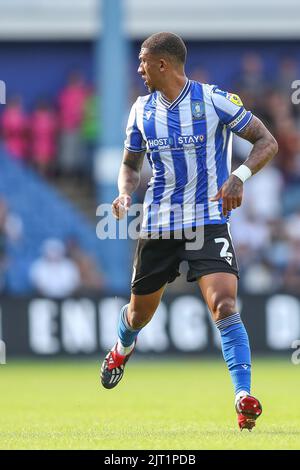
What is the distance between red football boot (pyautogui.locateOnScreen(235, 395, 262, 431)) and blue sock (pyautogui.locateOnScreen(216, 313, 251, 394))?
0.15m

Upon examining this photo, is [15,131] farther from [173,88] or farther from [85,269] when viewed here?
[173,88]

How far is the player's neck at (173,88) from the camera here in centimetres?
761

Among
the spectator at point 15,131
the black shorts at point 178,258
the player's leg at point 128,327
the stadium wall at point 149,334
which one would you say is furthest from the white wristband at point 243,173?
the spectator at point 15,131

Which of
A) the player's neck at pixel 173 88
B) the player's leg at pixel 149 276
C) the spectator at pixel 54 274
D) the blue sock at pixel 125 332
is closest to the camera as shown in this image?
the player's neck at pixel 173 88

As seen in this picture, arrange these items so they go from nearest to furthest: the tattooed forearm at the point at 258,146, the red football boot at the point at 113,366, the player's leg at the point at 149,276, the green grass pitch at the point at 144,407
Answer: the green grass pitch at the point at 144,407
the tattooed forearm at the point at 258,146
the player's leg at the point at 149,276
the red football boot at the point at 113,366

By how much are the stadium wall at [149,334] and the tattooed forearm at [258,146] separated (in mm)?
7486

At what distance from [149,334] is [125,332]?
21.6 ft

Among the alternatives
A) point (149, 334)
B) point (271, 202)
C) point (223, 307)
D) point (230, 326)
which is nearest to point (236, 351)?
point (230, 326)

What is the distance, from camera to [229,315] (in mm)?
7270

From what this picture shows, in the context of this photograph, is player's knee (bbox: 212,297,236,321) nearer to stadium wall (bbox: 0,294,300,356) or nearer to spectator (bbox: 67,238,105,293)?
stadium wall (bbox: 0,294,300,356)

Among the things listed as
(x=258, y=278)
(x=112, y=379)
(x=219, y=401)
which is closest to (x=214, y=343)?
(x=258, y=278)

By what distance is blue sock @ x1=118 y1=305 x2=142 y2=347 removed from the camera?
821 centimetres

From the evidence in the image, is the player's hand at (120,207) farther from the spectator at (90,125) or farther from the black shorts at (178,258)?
the spectator at (90,125)

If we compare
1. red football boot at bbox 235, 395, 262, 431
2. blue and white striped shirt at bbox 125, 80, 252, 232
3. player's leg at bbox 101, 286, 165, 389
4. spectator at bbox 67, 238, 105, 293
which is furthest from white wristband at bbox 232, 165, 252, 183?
spectator at bbox 67, 238, 105, 293
